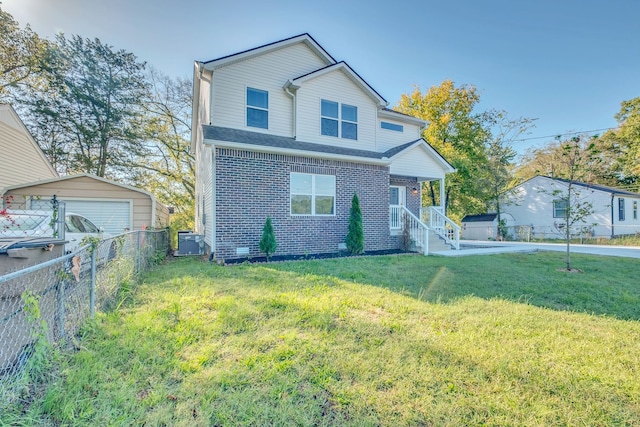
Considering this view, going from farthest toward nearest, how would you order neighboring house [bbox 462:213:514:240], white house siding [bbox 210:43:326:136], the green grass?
neighboring house [bbox 462:213:514:240]
white house siding [bbox 210:43:326:136]
the green grass

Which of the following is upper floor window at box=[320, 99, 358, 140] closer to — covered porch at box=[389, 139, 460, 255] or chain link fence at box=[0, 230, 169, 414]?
covered porch at box=[389, 139, 460, 255]

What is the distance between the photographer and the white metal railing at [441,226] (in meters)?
11.6

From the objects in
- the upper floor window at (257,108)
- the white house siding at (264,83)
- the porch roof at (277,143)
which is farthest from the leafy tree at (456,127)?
the upper floor window at (257,108)

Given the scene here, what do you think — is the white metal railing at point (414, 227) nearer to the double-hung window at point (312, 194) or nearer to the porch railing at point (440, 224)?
the porch railing at point (440, 224)

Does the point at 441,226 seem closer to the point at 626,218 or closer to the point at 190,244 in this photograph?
the point at 190,244

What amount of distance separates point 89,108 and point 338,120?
1736cm

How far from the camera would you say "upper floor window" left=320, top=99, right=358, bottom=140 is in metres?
10.8

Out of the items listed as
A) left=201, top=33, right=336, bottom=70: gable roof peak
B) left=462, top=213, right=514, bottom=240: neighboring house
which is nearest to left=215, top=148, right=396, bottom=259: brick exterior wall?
left=201, top=33, right=336, bottom=70: gable roof peak

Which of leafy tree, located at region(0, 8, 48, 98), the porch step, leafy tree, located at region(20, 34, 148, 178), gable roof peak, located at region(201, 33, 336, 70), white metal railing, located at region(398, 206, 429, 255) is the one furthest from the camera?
leafy tree, located at region(20, 34, 148, 178)

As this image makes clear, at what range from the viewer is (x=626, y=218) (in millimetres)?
21984

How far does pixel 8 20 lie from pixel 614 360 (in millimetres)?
25896

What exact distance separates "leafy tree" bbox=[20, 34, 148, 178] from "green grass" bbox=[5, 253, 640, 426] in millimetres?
18757

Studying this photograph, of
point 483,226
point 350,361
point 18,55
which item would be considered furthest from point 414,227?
point 18,55

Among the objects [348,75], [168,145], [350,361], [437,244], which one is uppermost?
[348,75]
